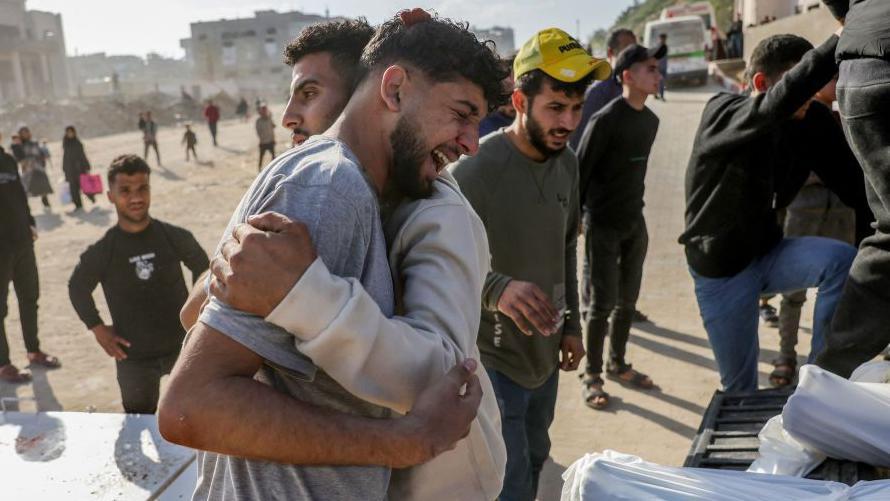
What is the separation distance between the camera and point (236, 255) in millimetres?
1178

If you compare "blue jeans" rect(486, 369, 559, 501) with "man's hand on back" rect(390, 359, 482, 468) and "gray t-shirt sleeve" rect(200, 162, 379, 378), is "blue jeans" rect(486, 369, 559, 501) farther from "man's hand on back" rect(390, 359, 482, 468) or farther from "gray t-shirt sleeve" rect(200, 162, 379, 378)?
"gray t-shirt sleeve" rect(200, 162, 379, 378)

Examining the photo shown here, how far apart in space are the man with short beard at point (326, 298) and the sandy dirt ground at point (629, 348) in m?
2.72

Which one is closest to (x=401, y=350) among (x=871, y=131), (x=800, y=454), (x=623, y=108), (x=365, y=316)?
(x=365, y=316)

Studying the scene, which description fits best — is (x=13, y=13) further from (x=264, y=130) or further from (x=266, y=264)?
(x=266, y=264)

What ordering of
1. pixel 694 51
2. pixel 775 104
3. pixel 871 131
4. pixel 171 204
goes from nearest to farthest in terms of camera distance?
pixel 871 131 < pixel 775 104 < pixel 171 204 < pixel 694 51

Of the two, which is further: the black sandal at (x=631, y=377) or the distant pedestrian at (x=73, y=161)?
the distant pedestrian at (x=73, y=161)

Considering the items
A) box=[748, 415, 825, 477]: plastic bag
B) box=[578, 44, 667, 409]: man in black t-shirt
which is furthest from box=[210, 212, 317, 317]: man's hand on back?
box=[578, 44, 667, 409]: man in black t-shirt

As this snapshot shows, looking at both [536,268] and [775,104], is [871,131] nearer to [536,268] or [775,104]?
[775,104]

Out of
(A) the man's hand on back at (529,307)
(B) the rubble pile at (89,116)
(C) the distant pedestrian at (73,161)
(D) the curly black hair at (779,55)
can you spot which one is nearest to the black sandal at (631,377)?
(D) the curly black hair at (779,55)

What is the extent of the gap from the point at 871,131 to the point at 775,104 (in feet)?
1.98

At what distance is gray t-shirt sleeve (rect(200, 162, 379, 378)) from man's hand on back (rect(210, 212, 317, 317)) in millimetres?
36

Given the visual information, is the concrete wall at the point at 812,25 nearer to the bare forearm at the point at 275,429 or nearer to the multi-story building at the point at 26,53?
the bare forearm at the point at 275,429

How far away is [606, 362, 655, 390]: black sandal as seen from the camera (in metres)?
5.04

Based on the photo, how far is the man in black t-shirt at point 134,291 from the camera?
164 inches
